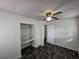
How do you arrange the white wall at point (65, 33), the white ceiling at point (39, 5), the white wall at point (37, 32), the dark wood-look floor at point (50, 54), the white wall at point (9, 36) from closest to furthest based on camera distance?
1. the white ceiling at point (39, 5)
2. the white wall at point (9, 36)
3. the dark wood-look floor at point (50, 54)
4. the white wall at point (65, 33)
5. the white wall at point (37, 32)

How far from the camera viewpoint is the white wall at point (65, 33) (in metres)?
3.95

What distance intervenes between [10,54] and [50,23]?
4269 millimetres

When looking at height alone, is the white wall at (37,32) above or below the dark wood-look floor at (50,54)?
above

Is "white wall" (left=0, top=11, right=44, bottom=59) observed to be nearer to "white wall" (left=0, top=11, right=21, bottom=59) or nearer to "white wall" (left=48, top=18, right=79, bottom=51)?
"white wall" (left=0, top=11, right=21, bottom=59)

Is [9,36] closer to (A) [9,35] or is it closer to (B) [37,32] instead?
(A) [9,35]

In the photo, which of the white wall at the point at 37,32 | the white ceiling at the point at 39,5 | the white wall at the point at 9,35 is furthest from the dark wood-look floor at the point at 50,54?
the white ceiling at the point at 39,5

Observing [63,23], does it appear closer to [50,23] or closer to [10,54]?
[50,23]

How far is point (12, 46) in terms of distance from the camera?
268 cm

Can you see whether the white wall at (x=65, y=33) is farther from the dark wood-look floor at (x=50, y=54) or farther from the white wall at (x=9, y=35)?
the white wall at (x=9, y=35)

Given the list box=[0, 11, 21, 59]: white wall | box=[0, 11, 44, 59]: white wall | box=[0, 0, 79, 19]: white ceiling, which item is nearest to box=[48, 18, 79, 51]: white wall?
box=[0, 0, 79, 19]: white ceiling

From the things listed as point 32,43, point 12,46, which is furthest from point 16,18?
point 32,43

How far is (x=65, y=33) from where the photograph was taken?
452cm

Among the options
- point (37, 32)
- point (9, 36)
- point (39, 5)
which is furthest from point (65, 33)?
point (9, 36)

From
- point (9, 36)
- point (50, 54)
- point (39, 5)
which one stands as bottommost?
point (50, 54)
